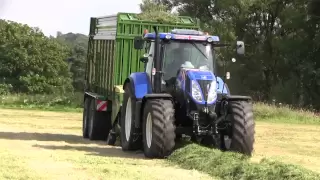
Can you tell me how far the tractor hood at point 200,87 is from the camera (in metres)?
12.5

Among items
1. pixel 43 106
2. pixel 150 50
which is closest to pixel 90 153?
pixel 150 50

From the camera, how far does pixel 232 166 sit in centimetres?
999

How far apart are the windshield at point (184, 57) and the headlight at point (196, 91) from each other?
874mm

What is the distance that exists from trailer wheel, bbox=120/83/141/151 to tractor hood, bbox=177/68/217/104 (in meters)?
1.49

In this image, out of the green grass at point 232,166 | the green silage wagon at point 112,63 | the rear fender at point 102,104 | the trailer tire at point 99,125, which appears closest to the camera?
the green grass at point 232,166

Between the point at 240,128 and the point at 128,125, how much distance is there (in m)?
2.90

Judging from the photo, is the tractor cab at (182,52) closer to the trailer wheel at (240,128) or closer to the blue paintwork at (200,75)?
the blue paintwork at (200,75)

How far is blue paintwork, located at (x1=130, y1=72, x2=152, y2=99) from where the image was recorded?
13.5 m

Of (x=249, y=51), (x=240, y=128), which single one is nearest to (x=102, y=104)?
(x=240, y=128)

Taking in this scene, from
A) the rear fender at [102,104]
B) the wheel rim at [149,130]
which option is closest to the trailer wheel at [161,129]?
the wheel rim at [149,130]

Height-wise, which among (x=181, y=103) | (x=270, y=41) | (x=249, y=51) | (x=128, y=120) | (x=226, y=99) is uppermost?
(x=270, y=41)

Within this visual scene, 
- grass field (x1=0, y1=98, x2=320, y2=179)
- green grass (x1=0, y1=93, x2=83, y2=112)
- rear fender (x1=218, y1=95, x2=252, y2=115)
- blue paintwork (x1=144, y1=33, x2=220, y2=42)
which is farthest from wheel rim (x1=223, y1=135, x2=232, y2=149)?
green grass (x1=0, y1=93, x2=83, y2=112)

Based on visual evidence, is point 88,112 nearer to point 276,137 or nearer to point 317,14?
point 276,137

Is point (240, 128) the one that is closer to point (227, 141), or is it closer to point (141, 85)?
point (227, 141)
